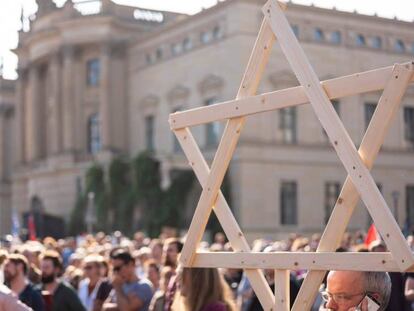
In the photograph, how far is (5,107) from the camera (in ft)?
256

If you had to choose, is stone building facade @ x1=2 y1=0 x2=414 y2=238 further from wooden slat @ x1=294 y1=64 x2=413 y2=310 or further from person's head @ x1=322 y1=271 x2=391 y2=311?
person's head @ x1=322 y1=271 x2=391 y2=311

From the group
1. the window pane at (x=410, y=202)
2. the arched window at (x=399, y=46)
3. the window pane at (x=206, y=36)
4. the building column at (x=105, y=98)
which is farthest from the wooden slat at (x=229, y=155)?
the building column at (x=105, y=98)

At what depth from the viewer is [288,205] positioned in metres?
45.9

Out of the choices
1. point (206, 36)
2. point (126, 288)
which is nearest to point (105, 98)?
point (206, 36)

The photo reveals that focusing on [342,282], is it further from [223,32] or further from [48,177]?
[48,177]

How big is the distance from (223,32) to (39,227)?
14044mm

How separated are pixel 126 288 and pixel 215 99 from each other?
3795cm

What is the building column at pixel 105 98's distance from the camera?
55.4m

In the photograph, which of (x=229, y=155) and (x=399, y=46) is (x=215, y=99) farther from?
(x=229, y=155)

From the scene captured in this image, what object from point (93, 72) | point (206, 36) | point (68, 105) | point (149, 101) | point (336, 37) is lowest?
point (149, 101)

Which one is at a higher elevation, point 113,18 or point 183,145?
point 113,18

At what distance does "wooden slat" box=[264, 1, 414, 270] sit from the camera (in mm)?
4125

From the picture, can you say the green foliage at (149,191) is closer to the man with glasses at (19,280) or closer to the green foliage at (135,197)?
the green foliage at (135,197)

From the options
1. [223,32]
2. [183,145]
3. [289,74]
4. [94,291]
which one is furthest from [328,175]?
[183,145]
